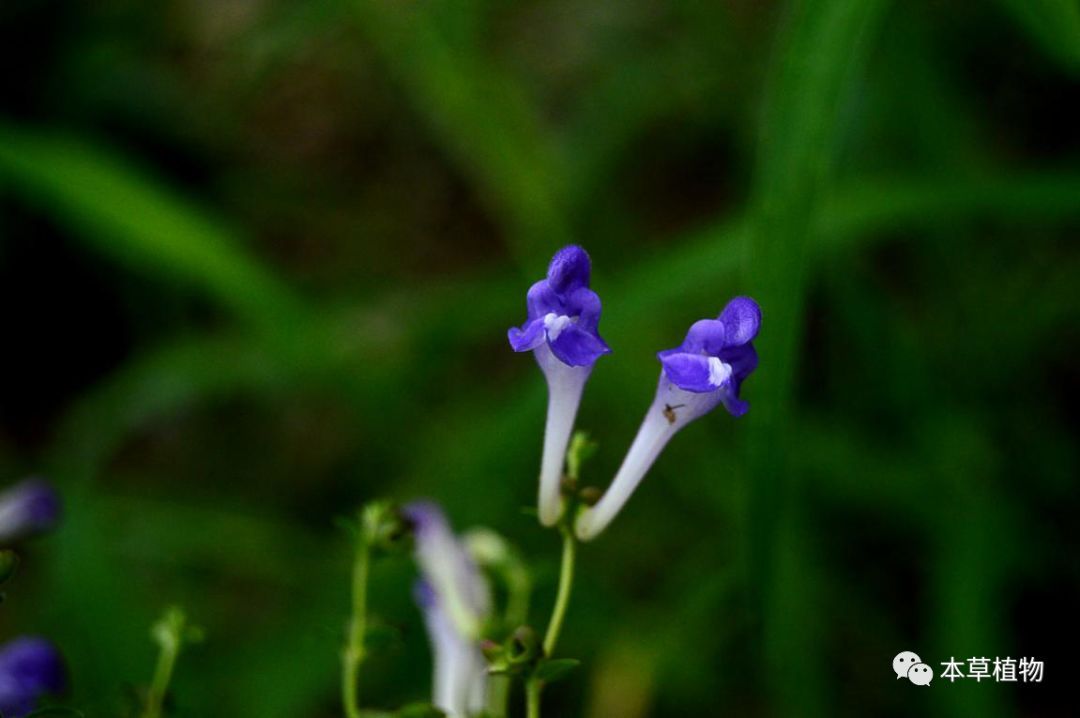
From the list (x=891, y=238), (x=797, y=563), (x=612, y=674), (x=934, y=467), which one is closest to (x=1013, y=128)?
(x=891, y=238)

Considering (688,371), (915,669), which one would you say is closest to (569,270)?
(688,371)

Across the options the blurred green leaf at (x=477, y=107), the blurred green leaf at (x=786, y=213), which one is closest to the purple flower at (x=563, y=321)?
the blurred green leaf at (x=786, y=213)

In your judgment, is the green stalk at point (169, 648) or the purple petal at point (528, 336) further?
the green stalk at point (169, 648)

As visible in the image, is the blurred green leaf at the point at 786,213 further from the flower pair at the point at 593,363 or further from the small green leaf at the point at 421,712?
the small green leaf at the point at 421,712

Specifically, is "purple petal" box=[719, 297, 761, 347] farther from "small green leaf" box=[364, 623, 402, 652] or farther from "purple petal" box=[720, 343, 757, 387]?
"small green leaf" box=[364, 623, 402, 652]

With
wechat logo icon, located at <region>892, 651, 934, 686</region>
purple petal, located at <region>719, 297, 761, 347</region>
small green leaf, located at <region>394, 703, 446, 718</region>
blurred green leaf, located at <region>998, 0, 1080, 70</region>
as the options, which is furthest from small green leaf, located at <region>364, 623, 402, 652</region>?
wechat logo icon, located at <region>892, 651, 934, 686</region>

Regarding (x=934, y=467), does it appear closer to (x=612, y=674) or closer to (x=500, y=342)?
(x=612, y=674)

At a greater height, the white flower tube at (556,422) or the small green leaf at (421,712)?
the white flower tube at (556,422)
